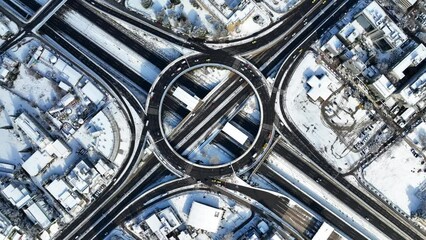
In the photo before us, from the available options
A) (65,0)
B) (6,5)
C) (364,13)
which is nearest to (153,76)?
(65,0)

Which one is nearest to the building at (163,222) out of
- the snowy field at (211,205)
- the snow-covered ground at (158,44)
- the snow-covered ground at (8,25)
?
the snowy field at (211,205)

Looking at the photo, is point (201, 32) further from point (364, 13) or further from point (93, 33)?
point (364, 13)

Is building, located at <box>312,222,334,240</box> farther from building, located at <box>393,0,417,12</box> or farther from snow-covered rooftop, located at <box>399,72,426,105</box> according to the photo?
building, located at <box>393,0,417,12</box>

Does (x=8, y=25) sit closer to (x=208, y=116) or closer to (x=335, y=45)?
Result: (x=208, y=116)

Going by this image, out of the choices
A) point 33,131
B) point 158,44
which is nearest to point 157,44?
point 158,44

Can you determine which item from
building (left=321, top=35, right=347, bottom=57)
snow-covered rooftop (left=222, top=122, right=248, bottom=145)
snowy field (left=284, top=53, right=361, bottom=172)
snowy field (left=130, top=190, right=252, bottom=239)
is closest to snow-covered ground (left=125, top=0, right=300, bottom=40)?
building (left=321, top=35, right=347, bottom=57)

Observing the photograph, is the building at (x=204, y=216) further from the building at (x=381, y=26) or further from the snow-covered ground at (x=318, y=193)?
the building at (x=381, y=26)
